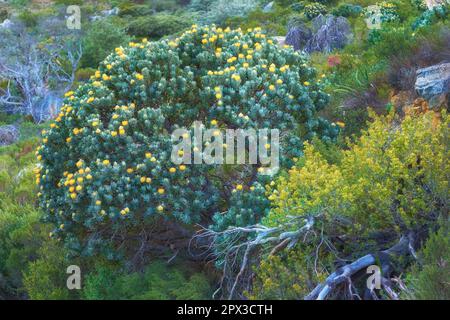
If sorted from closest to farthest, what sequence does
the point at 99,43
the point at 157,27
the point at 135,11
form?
the point at 99,43, the point at 157,27, the point at 135,11

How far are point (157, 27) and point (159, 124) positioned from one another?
18007 millimetres

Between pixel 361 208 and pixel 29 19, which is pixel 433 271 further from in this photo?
pixel 29 19

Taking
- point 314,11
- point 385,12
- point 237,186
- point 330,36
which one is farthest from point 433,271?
point 314,11

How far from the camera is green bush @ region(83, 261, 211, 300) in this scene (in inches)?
252

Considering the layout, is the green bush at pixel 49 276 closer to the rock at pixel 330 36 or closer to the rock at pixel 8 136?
the rock at pixel 330 36

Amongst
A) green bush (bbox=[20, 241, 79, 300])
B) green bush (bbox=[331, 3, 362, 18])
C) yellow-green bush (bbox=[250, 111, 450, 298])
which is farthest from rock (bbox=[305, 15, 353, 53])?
yellow-green bush (bbox=[250, 111, 450, 298])

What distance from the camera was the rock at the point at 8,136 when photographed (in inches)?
632

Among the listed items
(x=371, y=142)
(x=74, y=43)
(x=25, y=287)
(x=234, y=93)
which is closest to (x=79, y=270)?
(x=25, y=287)

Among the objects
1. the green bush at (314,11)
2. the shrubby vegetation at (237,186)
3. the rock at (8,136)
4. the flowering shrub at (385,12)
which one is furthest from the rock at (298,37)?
the rock at (8,136)

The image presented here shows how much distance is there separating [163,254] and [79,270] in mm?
922

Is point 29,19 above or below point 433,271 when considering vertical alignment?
below

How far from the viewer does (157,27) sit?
80.3 feet

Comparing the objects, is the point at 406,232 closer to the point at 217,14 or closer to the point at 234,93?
the point at 234,93

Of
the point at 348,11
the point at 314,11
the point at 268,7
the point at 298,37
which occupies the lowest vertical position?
the point at 268,7
